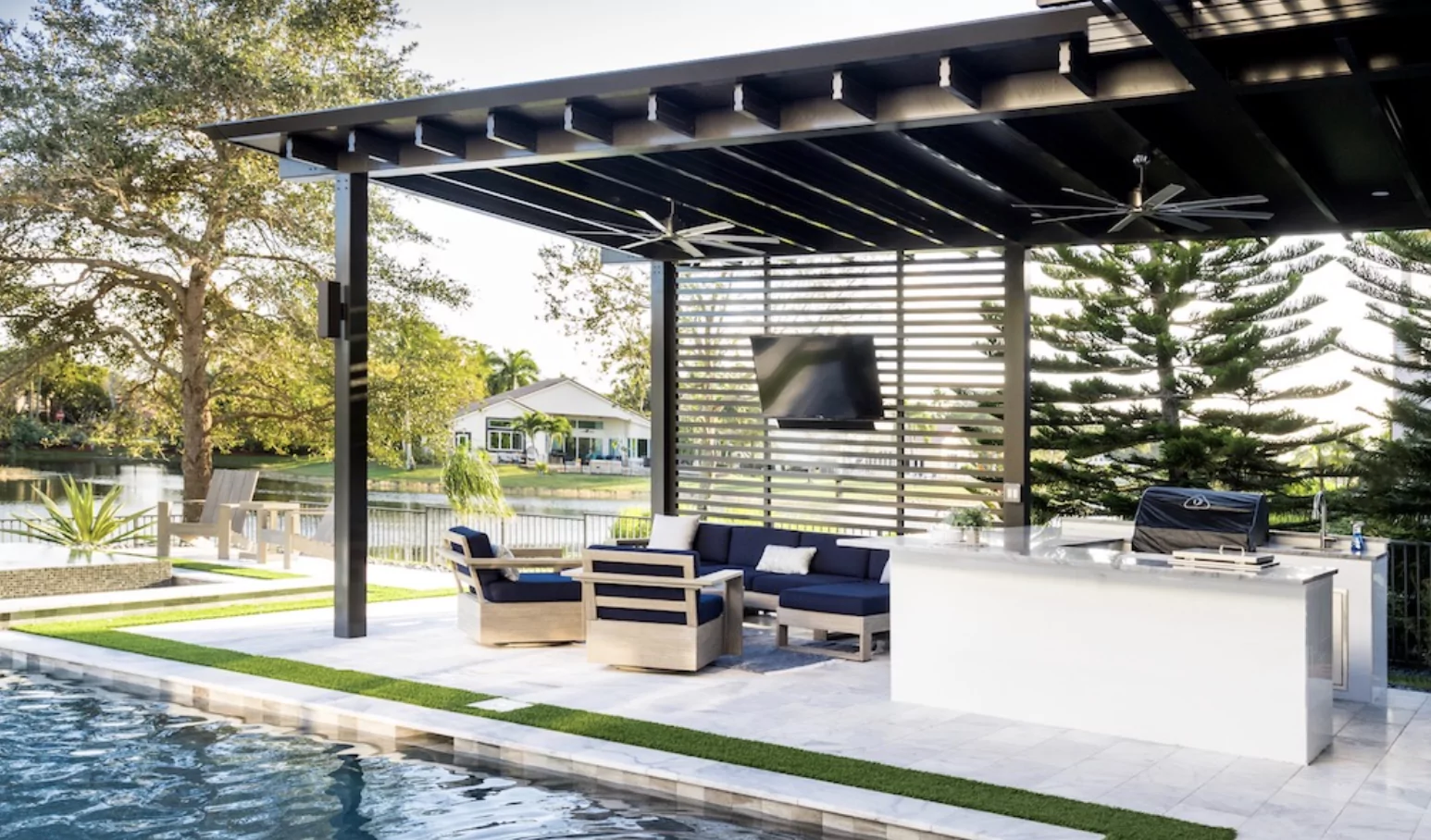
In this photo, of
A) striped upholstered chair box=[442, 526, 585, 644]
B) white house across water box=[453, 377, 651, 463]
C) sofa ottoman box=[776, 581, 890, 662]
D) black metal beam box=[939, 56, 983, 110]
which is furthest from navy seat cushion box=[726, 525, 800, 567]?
white house across water box=[453, 377, 651, 463]

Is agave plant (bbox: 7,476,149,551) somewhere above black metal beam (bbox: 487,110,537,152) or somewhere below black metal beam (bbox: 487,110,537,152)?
below

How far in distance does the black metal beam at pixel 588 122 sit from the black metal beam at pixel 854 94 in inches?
54.7

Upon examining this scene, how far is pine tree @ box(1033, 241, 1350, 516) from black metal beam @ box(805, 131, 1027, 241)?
590 centimetres

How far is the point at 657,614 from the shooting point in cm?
760

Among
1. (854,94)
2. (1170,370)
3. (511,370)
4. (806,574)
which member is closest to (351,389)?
(806,574)

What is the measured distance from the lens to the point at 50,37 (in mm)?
15156

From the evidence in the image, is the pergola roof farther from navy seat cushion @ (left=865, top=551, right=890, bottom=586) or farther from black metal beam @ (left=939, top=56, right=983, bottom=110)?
navy seat cushion @ (left=865, top=551, right=890, bottom=586)

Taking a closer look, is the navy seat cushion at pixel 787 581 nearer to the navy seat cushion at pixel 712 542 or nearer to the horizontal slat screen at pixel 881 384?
the navy seat cushion at pixel 712 542

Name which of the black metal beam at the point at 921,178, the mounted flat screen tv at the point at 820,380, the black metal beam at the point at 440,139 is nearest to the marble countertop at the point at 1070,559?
the black metal beam at the point at 921,178

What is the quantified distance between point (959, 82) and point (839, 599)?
3.56m

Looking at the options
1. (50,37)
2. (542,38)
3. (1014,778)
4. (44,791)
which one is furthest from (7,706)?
(542,38)

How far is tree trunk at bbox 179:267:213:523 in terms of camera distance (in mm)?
15797

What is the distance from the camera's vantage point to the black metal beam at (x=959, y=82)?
564 centimetres

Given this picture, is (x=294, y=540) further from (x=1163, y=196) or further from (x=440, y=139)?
(x=1163, y=196)
